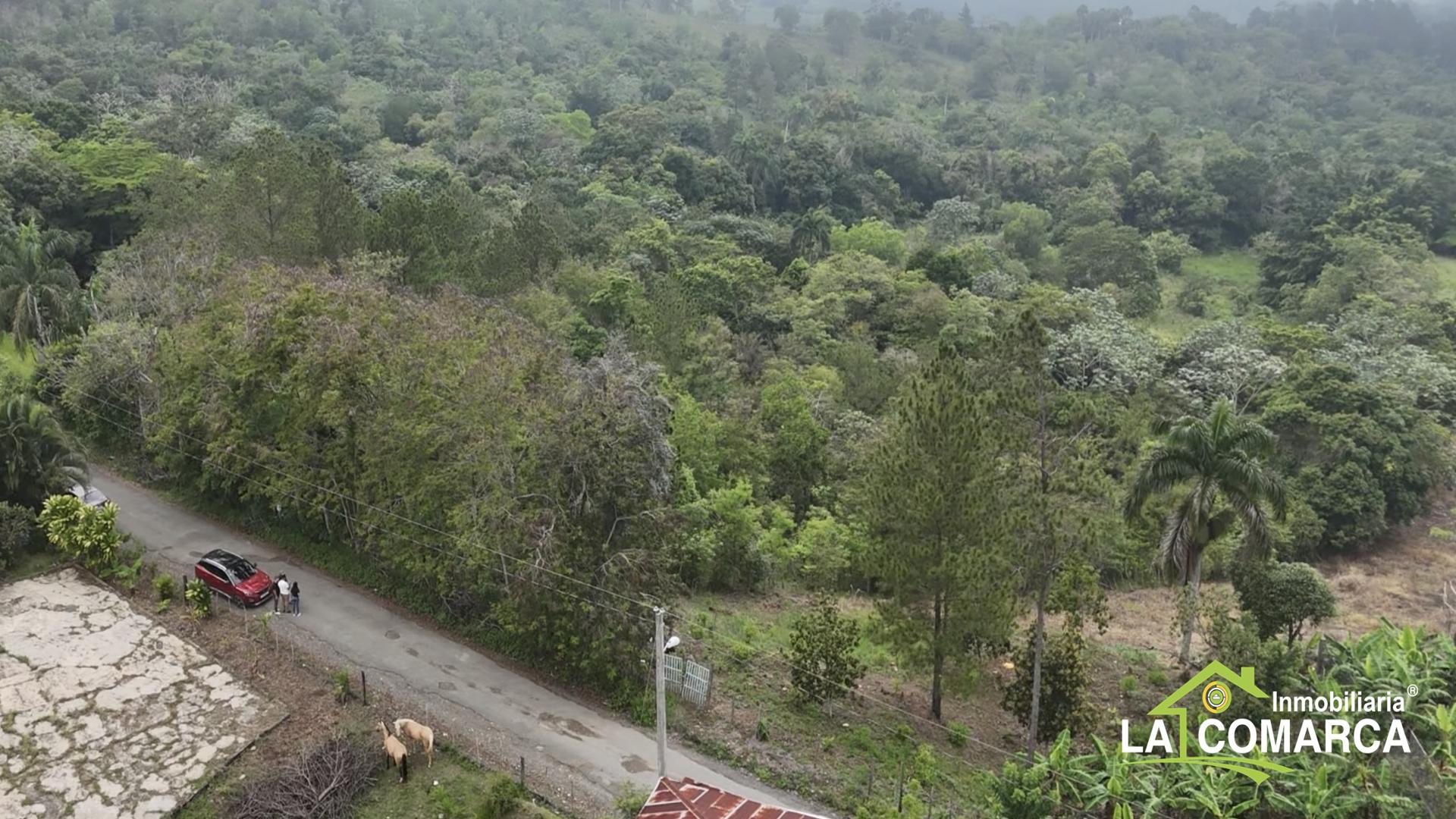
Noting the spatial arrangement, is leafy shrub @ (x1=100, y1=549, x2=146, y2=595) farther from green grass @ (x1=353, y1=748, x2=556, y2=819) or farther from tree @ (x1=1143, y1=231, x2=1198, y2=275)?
tree @ (x1=1143, y1=231, x2=1198, y2=275)

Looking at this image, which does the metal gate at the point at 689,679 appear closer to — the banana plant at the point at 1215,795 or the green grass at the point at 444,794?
the green grass at the point at 444,794

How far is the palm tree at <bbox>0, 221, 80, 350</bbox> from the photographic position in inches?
1161

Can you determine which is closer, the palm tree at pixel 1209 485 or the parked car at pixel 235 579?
the palm tree at pixel 1209 485

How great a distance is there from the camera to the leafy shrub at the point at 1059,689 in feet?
56.9

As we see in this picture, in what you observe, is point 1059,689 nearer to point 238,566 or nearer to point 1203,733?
point 1203,733

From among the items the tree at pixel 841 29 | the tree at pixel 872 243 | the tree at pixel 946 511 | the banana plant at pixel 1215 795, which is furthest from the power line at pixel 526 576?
the tree at pixel 841 29

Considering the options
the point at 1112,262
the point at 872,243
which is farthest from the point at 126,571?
the point at 1112,262

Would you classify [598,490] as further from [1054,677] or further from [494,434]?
[1054,677]

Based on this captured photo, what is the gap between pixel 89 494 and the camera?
24.4 meters

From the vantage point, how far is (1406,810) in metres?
13.9

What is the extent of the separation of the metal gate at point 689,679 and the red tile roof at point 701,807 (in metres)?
4.80

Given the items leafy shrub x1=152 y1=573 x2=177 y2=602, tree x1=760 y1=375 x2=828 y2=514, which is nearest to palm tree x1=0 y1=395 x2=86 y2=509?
leafy shrub x1=152 y1=573 x2=177 y2=602

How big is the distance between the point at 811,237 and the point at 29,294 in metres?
35.9

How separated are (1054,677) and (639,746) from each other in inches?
294
